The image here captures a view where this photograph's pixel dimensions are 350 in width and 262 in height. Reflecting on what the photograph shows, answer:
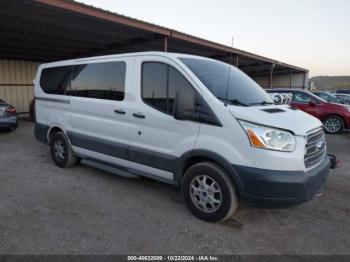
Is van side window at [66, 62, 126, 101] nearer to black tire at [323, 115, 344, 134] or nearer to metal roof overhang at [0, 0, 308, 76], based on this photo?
metal roof overhang at [0, 0, 308, 76]

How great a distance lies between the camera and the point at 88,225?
322cm

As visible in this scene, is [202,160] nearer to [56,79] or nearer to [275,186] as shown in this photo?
[275,186]

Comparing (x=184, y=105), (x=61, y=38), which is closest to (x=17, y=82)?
(x=61, y=38)

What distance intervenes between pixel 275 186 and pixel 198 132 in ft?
3.42

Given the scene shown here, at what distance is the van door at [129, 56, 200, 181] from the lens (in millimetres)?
3412

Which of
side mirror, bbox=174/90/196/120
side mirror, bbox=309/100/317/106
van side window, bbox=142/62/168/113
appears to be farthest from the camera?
side mirror, bbox=309/100/317/106

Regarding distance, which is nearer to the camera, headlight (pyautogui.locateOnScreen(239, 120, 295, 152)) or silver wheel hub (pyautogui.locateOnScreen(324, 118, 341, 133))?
headlight (pyautogui.locateOnScreen(239, 120, 295, 152))

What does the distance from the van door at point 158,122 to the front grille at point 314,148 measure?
126cm

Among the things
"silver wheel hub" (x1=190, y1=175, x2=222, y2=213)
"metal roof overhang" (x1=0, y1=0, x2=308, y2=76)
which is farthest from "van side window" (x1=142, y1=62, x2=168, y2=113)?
"metal roof overhang" (x1=0, y1=0, x2=308, y2=76)

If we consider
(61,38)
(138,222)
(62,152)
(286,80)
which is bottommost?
(138,222)

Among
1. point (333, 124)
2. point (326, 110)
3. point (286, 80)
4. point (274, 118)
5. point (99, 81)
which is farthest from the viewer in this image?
point (286, 80)

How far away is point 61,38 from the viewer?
11.1 m

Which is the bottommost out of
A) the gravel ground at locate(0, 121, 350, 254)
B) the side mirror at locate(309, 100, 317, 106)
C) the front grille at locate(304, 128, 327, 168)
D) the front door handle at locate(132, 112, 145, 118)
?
the gravel ground at locate(0, 121, 350, 254)

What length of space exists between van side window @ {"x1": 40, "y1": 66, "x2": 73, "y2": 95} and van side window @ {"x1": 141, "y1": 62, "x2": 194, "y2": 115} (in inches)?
83.7
